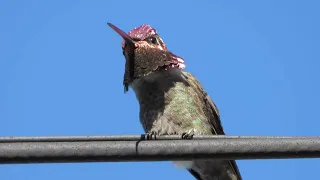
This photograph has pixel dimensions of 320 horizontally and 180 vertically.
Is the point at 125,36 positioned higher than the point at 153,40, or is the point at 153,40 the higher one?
the point at 153,40

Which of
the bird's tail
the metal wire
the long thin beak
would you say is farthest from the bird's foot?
the long thin beak

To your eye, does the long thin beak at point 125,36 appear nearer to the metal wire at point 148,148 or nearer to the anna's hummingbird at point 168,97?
the anna's hummingbird at point 168,97

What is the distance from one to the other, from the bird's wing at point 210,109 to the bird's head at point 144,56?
1.28ft

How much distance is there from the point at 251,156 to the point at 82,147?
1023mm

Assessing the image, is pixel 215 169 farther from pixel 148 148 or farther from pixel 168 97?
pixel 148 148

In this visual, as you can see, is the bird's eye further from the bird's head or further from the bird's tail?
the bird's tail

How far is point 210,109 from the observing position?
8445 mm

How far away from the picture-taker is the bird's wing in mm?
8148

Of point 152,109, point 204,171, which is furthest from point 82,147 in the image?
point 204,171

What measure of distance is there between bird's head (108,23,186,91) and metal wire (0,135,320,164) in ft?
11.1

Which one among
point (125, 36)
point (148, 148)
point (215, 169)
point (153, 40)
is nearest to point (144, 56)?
point (125, 36)

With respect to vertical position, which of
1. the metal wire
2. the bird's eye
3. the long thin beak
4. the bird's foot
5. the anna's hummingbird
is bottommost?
the metal wire

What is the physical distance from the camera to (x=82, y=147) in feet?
13.9

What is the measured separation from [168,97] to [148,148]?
3.54 metres
